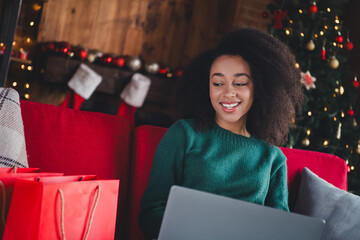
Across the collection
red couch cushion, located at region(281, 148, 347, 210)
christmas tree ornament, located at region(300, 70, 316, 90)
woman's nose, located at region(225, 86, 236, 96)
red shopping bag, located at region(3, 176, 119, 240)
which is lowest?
red shopping bag, located at region(3, 176, 119, 240)

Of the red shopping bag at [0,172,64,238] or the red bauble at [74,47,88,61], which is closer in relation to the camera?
the red shopping bag at [0,172,64,238]

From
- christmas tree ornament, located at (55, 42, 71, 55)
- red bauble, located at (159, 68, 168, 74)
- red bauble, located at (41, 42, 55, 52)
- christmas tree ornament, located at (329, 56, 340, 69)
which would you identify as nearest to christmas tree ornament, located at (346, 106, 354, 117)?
christmas tree ornament, located at (329, 56, 340, 69)

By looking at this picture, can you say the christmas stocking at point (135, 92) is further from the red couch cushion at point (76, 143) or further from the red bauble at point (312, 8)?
the red couch cushion at point (76, 143)

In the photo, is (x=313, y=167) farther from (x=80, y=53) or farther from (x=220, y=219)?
(x=80, y=53)

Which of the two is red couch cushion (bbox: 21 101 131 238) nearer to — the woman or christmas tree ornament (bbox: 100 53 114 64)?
the woman

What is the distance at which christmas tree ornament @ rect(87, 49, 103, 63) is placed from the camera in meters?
3.36

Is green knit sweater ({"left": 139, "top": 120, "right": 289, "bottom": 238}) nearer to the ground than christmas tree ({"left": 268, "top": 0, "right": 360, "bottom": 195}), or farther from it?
nearer to the ground

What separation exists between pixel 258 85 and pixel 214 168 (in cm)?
37

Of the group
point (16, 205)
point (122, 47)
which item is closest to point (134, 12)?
point (122, 47)

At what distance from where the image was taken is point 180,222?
81cm

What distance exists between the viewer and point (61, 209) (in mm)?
833

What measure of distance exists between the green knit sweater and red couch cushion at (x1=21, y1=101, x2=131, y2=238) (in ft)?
0.91

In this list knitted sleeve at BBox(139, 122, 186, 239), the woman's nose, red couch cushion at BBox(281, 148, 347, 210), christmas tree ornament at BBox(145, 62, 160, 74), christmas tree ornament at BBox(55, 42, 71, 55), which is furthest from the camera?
christmas tree ornament at BBox(145, 62, 160, 74)

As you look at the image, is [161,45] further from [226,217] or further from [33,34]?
[226,217]
